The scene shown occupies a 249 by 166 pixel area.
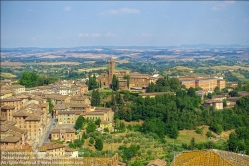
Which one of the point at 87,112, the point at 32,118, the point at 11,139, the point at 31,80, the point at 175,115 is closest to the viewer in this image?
the point at 11,139

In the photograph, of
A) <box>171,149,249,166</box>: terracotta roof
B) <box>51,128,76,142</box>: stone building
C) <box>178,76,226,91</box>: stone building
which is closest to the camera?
<box>171,149,249,166</box>: terracotta roof

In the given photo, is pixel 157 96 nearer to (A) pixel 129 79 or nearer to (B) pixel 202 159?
(A) pixel 129 79

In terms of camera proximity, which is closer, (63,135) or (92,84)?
(63,135)

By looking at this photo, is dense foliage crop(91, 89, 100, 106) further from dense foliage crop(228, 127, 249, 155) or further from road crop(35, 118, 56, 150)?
dense foliage crop(228, 127, 249, 155)

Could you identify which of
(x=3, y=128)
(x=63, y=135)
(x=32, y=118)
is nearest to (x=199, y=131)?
(x=63, y=135)

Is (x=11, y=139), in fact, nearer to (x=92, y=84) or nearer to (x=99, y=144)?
(x=99, y=144)

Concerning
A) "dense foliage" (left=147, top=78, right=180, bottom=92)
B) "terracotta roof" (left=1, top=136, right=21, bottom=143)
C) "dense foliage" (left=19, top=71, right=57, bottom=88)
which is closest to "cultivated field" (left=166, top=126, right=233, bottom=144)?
"dense foliage" (left=147, top=78, right=180, bottom=92)

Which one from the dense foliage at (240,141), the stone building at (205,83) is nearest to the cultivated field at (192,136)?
the dense foliage at (240,141)

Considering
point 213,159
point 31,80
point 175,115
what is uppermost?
point 31,80

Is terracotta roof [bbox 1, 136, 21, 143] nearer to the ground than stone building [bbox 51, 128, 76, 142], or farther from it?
farther from it

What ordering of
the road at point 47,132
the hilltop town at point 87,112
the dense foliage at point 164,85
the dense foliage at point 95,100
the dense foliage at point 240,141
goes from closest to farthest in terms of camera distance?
the hilltop town at point 87,112
the dense foliage at point 240,141
the road at point 47,132
the dense foliage at point 95,100
the dense foliage at point 164,85

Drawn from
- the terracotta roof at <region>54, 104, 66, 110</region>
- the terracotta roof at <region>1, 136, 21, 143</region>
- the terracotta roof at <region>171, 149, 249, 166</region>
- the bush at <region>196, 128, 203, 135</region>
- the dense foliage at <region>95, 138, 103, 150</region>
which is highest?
the terracotta roof at <region>171, 149, 249, 166</region>

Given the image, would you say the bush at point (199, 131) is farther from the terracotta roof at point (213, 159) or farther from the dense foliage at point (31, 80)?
the dense foliage at point (31, 80)
